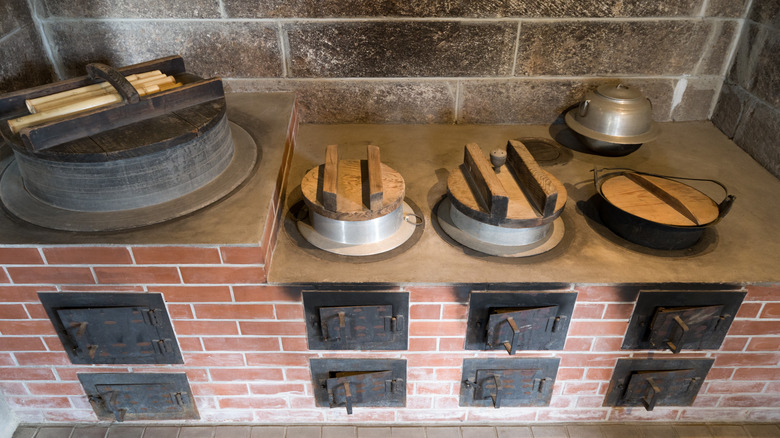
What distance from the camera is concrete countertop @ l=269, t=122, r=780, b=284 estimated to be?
5.73 ft

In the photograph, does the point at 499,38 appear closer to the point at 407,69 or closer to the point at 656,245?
the point at 407,69

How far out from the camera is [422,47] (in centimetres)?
244

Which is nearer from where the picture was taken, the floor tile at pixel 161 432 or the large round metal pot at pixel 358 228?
the large round metal pot at pixel 358 228

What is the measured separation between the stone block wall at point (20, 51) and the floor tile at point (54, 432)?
1345 millimetres

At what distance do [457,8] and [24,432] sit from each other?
2.49m

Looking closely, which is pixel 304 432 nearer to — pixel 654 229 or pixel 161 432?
pixel 161 432

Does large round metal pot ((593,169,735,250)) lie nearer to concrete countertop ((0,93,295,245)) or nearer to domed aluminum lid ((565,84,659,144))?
domed aluminum lid ((565,84,659,144))

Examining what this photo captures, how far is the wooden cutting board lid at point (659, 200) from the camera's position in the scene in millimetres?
1831

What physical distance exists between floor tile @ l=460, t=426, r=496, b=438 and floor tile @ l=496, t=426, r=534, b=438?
0.03m

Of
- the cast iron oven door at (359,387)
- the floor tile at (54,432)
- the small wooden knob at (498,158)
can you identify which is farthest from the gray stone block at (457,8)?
the floor tile at (54,432)

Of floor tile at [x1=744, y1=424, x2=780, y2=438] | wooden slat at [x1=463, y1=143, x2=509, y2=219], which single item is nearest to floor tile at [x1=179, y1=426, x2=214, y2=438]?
wooden slat at [x1=463, y1=143, x2=509, y2=219]

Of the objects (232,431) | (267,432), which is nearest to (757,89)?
(267,432)

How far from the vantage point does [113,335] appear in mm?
1810

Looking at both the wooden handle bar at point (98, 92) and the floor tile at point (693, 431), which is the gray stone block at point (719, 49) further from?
the wooden handle bar at point (98, 92)
